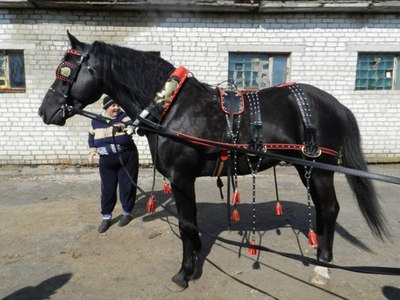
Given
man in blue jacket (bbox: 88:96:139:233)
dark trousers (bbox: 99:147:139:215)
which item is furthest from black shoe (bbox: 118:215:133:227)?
dark trousers (bbox: 99:147:139:215)

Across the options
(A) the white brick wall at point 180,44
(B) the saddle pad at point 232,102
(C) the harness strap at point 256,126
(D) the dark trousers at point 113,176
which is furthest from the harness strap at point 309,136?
(A) the white brick wall at point 180,44

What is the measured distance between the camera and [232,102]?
9.48 feet

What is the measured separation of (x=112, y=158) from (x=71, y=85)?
5.14 feet

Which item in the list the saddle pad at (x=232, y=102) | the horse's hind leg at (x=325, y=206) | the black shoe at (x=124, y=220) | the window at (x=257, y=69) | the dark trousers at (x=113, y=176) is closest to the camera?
the saddle pad at (x=232, y=102)

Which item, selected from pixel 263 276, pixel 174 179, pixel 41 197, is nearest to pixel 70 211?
pixel 41 197

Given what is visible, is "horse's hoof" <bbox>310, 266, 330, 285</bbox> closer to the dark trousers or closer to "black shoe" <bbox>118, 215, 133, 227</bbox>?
the dark trousers

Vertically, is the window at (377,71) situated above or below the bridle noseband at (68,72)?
above

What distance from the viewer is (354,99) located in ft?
24.4

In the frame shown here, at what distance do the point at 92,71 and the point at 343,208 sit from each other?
13.5ft

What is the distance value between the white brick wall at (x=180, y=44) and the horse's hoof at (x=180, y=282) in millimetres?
4723

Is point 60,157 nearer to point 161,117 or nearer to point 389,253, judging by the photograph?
point 161,117

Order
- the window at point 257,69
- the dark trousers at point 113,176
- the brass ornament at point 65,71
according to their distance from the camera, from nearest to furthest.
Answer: the brass ornament at point 65,71 < the dark trousers at point 113,176 < the window at point 257,69

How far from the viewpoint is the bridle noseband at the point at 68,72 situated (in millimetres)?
2732

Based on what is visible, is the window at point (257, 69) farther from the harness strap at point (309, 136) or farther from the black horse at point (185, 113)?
the harness strap at point (309, 136)
